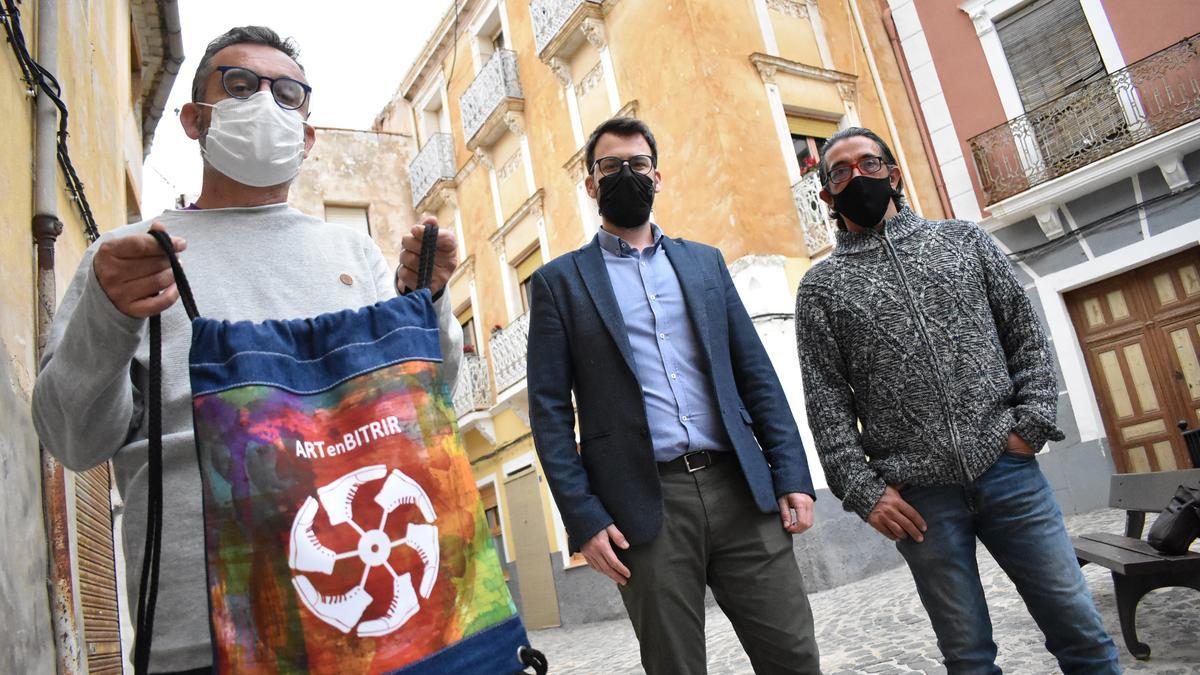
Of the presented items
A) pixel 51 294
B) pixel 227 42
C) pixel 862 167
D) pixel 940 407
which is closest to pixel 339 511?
pixel 227 42

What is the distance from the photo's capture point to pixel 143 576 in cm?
126

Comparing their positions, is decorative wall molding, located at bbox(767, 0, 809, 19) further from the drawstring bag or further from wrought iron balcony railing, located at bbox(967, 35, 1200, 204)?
the drawstring bag

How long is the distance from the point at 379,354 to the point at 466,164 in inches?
632

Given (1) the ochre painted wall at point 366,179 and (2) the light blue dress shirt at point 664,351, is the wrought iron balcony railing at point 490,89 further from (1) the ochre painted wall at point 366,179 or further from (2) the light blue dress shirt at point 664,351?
(2) the light blue dress shirt at point 664,351

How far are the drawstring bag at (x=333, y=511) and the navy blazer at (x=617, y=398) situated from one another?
1090 mm

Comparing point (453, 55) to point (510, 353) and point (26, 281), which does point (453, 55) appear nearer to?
point (510, 353)

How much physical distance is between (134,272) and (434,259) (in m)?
0.50

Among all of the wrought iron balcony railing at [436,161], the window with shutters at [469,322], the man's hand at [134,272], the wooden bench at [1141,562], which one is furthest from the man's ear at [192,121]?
the wrought iron balcony railing at [436,161]

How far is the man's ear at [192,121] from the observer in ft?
5.88

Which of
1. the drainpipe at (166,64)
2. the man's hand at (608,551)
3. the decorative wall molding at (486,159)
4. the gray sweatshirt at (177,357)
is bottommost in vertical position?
the man's hand at (608,551)

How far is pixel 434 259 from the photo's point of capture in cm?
157

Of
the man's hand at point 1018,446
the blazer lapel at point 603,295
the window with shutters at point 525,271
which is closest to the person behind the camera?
the man's hand at point 1018,446

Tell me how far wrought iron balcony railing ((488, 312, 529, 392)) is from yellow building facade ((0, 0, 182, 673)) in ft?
27.5

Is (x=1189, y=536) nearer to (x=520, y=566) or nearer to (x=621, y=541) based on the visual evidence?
(x=621, y=541)
